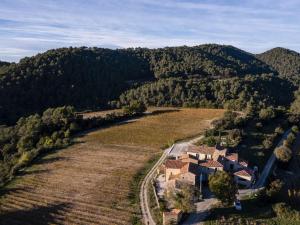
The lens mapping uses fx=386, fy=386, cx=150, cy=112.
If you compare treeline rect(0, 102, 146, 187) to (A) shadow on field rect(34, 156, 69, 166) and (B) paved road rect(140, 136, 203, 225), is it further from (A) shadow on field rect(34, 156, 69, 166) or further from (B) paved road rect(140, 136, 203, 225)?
(B) paved road rect(140, 136, 203, 225)

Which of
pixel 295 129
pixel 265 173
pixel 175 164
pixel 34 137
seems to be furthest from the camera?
pixel 295 129

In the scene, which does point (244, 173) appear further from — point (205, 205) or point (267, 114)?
point (267, 114)

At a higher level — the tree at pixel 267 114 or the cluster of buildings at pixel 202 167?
the tree at pixel 267 114

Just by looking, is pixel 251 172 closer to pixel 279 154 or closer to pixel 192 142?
pixel 279 154

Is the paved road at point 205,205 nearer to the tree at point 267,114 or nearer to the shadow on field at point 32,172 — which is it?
the shadow on field at point 32,172

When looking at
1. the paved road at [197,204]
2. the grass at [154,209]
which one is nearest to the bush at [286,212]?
the paved road at [197,204]

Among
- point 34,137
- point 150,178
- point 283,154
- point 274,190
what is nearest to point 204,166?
point 150,178
